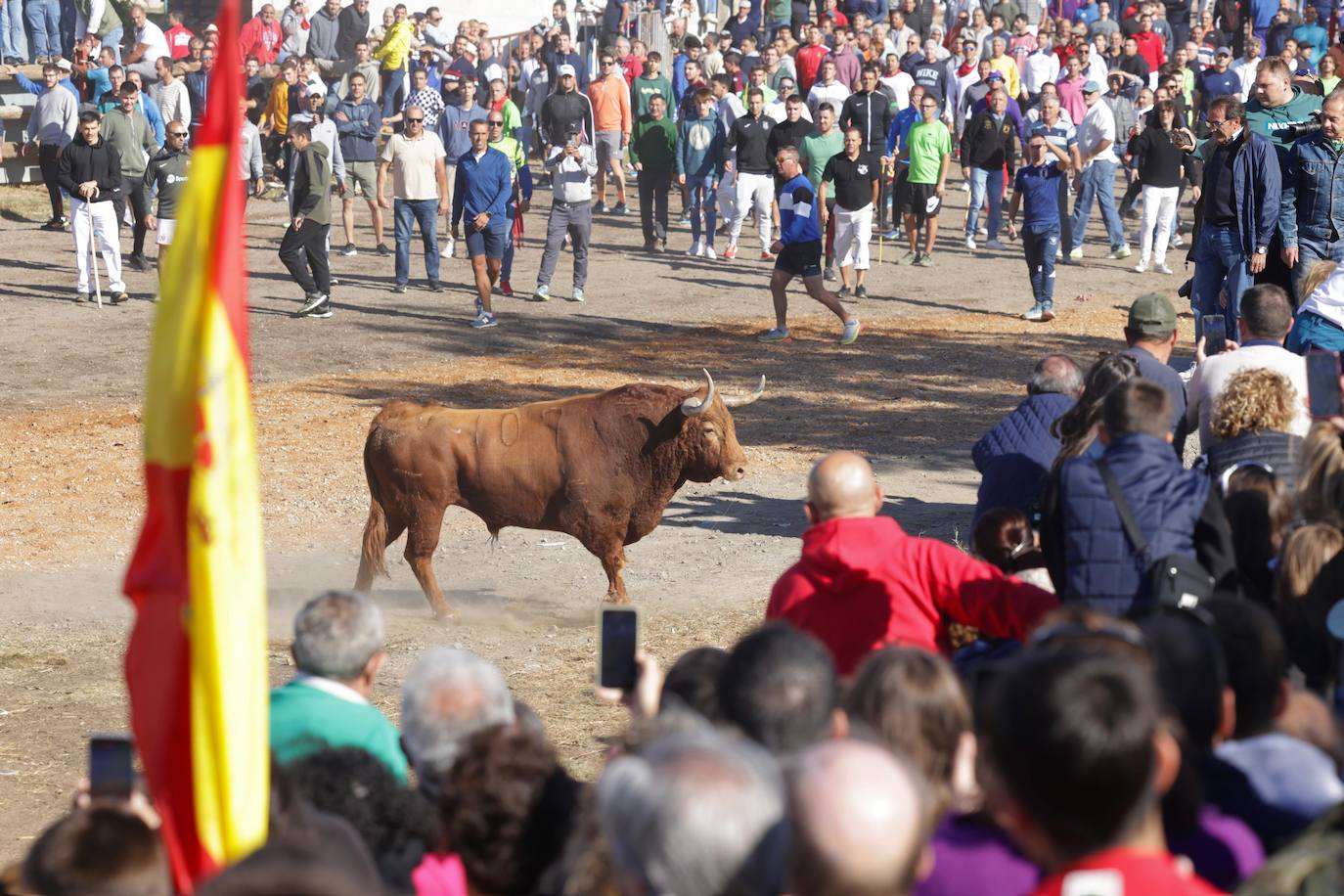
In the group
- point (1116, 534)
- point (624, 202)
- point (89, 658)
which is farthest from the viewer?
point (624, 202)

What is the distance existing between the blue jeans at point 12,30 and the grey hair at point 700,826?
28.5 meters

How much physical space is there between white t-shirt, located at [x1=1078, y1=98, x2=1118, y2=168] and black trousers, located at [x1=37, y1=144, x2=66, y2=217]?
14039 mm

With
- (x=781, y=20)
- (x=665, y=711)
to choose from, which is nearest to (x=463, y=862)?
(x=665, y=711)

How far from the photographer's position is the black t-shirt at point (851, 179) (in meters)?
19.2

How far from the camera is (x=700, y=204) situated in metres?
23.5

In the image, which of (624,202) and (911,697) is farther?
(624,202)

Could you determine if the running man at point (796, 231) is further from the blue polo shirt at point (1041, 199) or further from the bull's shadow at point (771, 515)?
the bull's shadow at point (771, 515)

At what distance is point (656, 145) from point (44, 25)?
12321mm

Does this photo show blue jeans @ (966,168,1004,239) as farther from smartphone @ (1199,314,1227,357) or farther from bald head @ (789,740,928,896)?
bald head @ (789,740,928,896)

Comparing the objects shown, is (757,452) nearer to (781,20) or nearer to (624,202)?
(624,202)

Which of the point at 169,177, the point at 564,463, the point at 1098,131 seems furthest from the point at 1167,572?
the point at 1098,131

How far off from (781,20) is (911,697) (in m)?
28.1

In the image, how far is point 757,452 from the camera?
13.9 metres

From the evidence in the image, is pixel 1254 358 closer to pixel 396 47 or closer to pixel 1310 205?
pixel 1310 205
